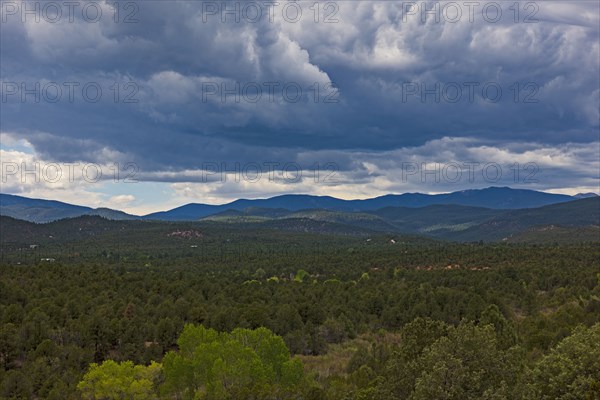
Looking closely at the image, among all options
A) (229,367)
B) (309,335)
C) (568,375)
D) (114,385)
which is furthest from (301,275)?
(568,375)

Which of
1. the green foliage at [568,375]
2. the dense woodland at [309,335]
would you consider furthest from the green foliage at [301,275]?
the green foliage at [568,375]

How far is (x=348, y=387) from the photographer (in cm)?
5316

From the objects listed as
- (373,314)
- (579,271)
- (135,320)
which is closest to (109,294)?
(135,320)

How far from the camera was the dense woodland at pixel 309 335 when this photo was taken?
35250mm

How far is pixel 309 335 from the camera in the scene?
290 feet

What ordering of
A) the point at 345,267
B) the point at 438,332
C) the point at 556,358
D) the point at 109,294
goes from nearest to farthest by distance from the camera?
the point at 556,358, the point at 438,332, the point at 109,294, the point at 345,267

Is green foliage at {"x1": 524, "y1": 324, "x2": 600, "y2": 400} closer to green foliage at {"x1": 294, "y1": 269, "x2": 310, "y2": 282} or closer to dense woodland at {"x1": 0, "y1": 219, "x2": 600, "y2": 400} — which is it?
dense woodland at {"x1": 0, "y1": 219, "x2": 600, "y2": 400}

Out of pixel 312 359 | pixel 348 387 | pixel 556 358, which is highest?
pixel 556 358

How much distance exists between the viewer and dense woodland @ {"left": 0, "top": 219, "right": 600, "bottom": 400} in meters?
35.2

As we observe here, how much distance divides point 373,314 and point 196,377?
59928mm

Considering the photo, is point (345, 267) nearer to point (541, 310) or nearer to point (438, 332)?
point (541, 310)

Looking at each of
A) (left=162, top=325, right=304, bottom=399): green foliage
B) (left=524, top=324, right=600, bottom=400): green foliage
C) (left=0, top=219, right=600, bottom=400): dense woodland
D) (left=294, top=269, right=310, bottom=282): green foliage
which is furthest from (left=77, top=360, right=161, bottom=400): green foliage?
(left=294, top=269, right=310, bottom=282): green foliage

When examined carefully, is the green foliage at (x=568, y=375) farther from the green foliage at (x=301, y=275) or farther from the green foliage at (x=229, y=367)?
the green foliage at (x=301, y=275)

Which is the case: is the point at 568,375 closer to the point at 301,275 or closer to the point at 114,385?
the point at 114,385
